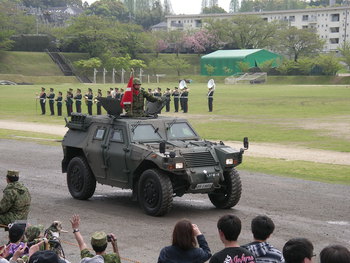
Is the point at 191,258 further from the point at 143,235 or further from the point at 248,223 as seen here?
the point at 248,223

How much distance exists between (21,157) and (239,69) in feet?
300

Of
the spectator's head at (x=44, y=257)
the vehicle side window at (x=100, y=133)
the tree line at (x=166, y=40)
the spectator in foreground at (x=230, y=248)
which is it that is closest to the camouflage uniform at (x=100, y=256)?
the spectator's head at (x=44, y=257)

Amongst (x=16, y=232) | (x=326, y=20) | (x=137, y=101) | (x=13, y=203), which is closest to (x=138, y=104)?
(x=137, y=101)

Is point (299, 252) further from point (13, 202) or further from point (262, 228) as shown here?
point (13, 202)

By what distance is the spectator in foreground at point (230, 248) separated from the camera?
6.64 meters

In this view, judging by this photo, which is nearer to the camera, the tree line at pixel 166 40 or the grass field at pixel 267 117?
the grass field at pixel 267 117

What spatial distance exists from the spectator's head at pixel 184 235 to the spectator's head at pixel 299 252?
106 centimetres

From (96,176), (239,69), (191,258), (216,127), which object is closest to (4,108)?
(216,127)

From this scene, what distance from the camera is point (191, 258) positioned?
707cm

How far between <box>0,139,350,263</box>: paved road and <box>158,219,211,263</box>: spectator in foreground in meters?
2.80

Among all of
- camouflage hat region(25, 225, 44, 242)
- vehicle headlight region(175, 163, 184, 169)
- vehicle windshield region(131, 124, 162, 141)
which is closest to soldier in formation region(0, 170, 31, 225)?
camouflage hat region(25, 225, 44, 242)

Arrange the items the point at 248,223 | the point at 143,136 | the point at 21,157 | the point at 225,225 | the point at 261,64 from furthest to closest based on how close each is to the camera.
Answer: the point at 261,64 < the point at 21,157 < the point at 143,136 < the point at 248,223 < the point at 225,225

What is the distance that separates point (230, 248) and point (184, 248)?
54 cm

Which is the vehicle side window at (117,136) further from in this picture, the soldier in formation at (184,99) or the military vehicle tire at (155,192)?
the soldier in formation at (184,99)
